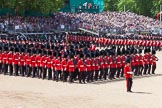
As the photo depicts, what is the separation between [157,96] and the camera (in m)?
23.2

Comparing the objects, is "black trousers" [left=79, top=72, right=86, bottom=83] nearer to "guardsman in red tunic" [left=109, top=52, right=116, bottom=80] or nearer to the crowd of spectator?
"guardsman in red tunic" [left=109, top=52, right=116, bottom=80]

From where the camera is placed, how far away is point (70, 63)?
26734mm

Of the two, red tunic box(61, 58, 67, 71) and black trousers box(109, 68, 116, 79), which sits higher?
red tunic box(61, 58, 67, 71)

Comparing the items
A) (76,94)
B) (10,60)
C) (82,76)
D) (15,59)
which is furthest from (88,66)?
(10,60)

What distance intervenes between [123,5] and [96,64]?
7690 cm

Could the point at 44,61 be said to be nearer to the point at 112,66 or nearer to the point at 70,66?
the point at 70,66

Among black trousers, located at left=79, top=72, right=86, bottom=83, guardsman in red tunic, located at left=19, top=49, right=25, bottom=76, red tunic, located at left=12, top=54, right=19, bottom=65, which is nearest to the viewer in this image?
black trousers, located at left=79, top=72, right=86, bottom=83

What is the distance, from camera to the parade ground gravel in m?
21.1

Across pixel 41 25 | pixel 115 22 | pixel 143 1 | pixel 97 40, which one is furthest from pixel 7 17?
pixel 143 1

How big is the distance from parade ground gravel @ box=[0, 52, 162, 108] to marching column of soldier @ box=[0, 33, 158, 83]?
66 cm

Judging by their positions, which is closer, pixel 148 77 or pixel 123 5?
pixel 148 77

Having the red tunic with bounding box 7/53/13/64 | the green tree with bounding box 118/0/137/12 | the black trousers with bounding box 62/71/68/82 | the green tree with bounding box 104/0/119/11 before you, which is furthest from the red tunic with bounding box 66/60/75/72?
the green tree with bounding box 104/0/119/11

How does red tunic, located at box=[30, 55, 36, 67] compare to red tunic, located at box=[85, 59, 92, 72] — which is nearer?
red tunic, located at box=[85, 59, 92, 72]

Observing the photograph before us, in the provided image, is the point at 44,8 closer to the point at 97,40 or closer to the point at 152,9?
the point at 97,40
